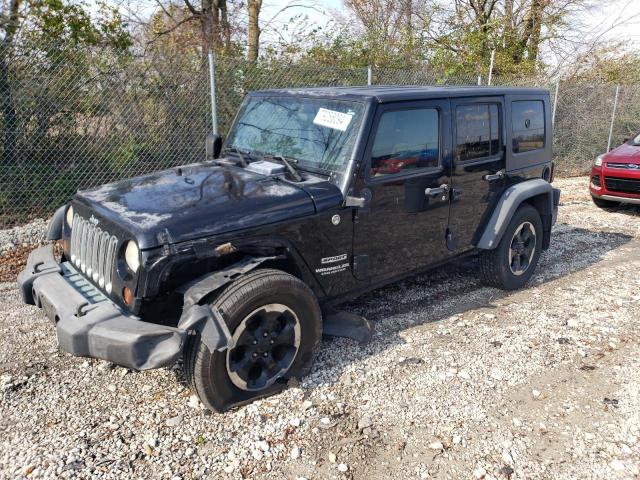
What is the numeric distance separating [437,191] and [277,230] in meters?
1.46

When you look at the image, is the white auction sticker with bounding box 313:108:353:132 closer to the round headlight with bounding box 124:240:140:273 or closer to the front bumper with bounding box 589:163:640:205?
the round headlight with bounding box 124:240:140:273

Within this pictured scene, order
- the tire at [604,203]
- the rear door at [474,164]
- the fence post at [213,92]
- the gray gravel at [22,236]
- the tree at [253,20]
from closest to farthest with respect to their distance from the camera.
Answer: the rear door at [474,164] → the gray gravel at [22,236] → the fence post at [213,92] → the tire at [604,203] → the tree at [253,20]

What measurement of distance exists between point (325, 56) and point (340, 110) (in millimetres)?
7265

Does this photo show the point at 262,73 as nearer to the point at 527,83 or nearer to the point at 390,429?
the point at 390,429

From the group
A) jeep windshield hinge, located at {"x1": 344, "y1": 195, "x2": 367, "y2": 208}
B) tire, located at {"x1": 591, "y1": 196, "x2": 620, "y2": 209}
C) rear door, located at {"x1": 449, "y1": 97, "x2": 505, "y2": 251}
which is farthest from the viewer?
tire, located at {"x1": 591, "y1": 196, "x2": 620, "y2": 209}

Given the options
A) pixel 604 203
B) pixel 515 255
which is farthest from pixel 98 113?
pixel 604 203

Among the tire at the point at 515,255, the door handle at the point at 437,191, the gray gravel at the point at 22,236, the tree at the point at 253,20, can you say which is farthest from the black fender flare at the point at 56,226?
the tree at the point at 253,20

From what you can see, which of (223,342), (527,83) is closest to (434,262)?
(223,342)

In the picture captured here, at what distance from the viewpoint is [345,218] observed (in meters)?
3.47

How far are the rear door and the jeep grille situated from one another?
8.61 feet

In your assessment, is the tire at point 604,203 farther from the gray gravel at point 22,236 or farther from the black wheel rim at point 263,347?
the gray gravel at point 22,236

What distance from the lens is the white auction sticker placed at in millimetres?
3570

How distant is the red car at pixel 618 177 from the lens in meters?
8.02

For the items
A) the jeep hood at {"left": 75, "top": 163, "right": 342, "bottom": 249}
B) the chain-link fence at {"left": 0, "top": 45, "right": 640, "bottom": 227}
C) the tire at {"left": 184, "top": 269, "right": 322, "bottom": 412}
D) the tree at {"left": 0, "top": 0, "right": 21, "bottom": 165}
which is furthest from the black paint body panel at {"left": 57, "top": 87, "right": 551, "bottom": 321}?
the tree at {"left": 0, "top": 0, "right": 21, "bottom": 165}
